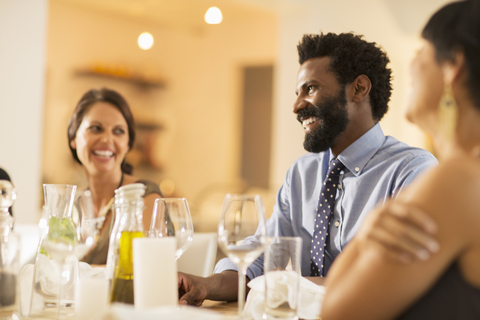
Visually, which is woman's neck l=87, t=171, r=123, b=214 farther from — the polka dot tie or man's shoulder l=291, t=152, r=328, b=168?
the polka dot tie

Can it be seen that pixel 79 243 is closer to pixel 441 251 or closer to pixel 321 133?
pixel 441 251

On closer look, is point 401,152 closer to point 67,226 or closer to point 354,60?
point 354,60

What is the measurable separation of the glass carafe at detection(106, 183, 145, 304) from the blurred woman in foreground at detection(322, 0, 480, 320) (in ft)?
1.23

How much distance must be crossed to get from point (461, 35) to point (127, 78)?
19.5 feet

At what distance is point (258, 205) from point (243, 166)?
6.09m

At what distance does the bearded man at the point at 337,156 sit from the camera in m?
1.63

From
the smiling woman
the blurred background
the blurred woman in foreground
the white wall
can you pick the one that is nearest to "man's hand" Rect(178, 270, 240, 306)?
the blurred woman in foreground

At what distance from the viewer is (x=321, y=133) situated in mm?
1829

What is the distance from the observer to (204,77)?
6926 mm

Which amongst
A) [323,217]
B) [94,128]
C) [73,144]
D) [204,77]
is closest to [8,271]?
[323,217]

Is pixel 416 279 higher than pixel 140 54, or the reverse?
pixel 140 54

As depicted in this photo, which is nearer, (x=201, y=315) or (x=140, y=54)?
(x=201, y=315)

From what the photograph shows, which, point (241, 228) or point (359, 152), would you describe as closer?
point (241, 228)

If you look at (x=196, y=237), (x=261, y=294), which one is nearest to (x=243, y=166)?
(x=196, y=237)
